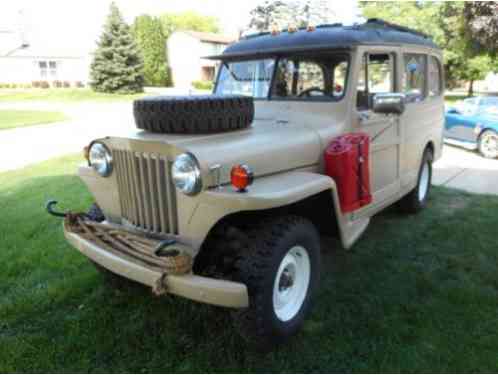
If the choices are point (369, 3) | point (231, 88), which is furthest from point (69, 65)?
point (231, 88)

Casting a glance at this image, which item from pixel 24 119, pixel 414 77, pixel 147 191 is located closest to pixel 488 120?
pixel 414 77

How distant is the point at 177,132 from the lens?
2924 mm

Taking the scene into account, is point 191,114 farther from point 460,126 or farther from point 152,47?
point 152,47

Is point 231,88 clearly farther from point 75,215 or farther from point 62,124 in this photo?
point 62,124

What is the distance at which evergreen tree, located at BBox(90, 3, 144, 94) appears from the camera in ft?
97.1

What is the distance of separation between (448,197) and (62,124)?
13.6 meters

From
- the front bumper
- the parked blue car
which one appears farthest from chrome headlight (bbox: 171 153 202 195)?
the parked blue car

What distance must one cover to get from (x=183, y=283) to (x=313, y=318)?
125 centimetres

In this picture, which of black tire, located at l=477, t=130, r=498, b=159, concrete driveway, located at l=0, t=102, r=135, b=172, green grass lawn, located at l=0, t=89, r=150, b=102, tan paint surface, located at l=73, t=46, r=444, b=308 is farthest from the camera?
green grass lawn, located at l=0, t=89, r=150, b=102

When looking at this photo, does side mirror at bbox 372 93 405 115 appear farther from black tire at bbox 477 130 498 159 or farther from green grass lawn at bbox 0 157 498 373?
black tire at bbox 477 130 498 159

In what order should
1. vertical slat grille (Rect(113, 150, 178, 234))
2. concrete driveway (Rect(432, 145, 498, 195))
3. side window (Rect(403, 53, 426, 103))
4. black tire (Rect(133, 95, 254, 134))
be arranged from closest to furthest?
vertical slat grille (Rect(113, 150, 178, 234)) → black tire (Rect(133, 95, 254, 134)) → side window (Rect(403, 53, 426, 103)) → concrete driveway (Rect(432, 145, 498, 195))

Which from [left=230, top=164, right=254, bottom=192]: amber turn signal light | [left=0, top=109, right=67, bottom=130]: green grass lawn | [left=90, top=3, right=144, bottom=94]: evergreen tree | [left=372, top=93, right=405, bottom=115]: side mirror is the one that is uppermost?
[left=90, top=3, right=144, bottom=94]: evergreen tree

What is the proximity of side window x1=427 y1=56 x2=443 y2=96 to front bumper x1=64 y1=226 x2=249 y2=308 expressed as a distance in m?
4.18

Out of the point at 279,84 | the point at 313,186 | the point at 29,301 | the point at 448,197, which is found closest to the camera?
the point at 313,186
